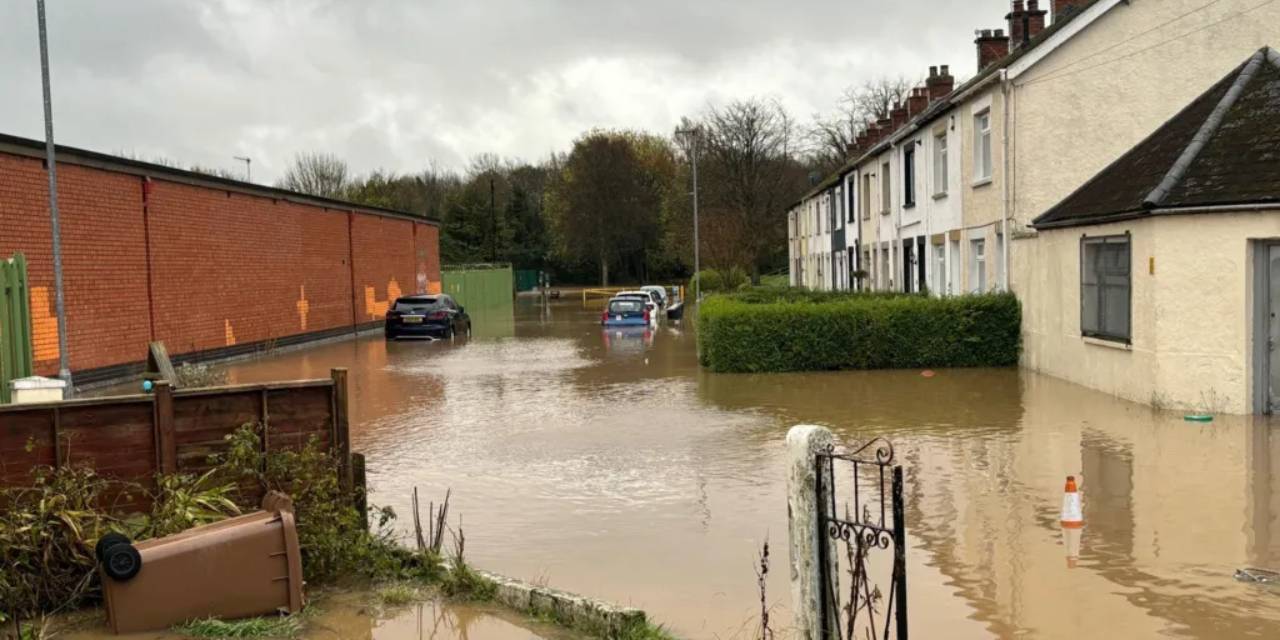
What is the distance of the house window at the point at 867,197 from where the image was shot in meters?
35.5

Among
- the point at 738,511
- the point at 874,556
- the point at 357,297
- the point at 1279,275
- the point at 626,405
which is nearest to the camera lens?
the point at 874,556

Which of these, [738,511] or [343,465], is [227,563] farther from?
[738,511]

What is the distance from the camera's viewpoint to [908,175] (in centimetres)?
2952

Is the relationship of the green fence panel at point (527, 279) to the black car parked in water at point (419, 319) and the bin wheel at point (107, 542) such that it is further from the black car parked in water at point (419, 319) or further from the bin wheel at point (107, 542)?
the bin wheel at point (107, 542)

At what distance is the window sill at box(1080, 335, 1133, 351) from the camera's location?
627 inches

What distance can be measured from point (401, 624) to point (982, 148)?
18.5 metres

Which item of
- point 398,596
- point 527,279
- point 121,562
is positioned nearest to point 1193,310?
point 398,596

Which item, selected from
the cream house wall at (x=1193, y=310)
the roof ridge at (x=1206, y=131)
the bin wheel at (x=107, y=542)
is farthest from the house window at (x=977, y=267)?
the bin wheel at (x=107, y=542)

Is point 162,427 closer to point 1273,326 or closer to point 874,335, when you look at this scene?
point 1273,326

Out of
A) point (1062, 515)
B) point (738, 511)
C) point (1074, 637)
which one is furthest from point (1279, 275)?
point (1074, 637)

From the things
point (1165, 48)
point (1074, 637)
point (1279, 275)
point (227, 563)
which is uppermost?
point (1165, 48)

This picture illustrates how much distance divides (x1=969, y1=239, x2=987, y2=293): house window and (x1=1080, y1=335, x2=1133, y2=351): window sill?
221 inches

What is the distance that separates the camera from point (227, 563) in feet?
22.2

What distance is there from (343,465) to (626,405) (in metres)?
9.60
